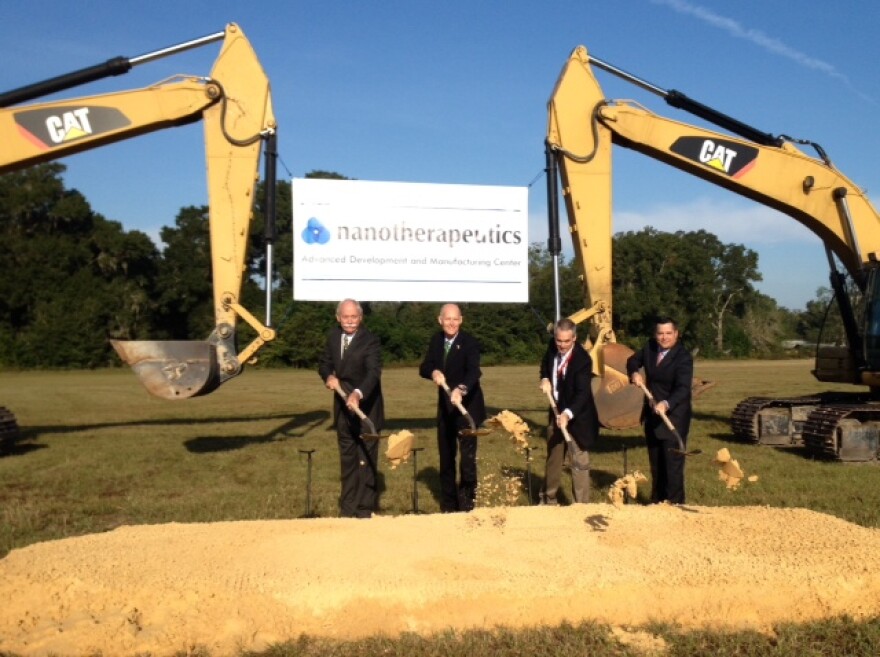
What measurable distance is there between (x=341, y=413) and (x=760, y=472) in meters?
5.70

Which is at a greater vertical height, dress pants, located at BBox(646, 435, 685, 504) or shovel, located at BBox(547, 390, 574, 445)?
shovel, located at BBox(547, 390, 574, 445)

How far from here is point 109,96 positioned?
10102 millimetres

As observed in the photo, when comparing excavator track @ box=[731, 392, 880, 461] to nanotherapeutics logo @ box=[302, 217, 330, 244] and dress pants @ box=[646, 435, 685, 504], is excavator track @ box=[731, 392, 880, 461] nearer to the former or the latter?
dress pants @ box=[646, 435, 685, 504]

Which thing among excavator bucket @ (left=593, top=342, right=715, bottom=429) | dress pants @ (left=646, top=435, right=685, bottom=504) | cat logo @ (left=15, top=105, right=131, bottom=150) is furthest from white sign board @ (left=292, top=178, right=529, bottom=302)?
dress pants @ (left=646, top=435, right=685, bottom=504)

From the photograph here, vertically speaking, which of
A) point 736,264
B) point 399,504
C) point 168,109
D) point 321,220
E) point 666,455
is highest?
point 736,264

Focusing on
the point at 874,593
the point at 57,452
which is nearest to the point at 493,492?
the point at 874,593

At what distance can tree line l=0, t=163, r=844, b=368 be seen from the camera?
1580 inches

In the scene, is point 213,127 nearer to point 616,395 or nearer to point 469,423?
point 469,423

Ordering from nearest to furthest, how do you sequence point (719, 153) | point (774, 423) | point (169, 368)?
1. point (169, 368)
2. point (719, 153)
3. point (774, 423)

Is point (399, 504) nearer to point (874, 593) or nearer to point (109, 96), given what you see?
point (874, 593)

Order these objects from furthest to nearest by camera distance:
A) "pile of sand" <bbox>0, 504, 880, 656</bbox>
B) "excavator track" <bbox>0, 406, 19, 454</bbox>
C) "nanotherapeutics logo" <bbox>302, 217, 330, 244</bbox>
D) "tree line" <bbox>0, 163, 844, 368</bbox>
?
"tree line" <bbox>0, 163, 844, 368</bbox>
"excavator track" <bbox>0, 406, 19, 454</bbox>
"nanotherapeutics logo" <bbox>302, 217, 330, 244</bbox>
"pile of sand" <bbox>0, 504, 880, 656</bbox>

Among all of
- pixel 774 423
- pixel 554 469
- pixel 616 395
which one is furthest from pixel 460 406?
pixel 774 423

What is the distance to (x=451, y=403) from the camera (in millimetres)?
6879

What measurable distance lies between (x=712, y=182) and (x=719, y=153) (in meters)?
0.51
